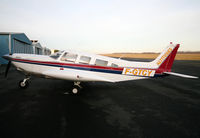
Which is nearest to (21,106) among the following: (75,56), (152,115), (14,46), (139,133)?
(75,56)

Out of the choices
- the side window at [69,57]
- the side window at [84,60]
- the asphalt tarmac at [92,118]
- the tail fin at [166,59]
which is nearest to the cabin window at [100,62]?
the side window at [84,60]

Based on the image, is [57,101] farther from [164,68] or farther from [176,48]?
[176,48]

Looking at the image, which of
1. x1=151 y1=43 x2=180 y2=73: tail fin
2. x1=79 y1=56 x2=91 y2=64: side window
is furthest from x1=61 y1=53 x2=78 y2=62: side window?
x1=151 y1=43 x2=180 y2=73: tail fin

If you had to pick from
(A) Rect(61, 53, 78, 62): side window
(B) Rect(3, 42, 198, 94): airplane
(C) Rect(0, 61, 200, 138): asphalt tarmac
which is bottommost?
(C) Rect(0, 61, 200, 138): asphalt tarmac

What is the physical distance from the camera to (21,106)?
13.1 ft

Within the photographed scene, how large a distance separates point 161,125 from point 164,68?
420cm

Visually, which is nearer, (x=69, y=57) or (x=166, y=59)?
(x=69, y=57)

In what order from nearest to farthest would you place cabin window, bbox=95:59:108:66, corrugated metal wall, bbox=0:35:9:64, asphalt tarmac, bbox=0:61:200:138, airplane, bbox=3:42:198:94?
asphalt tarmac, bbox=0:61:200:138
airplane, bbox=3:42:198:94
cabin window, bbox=95:59:108:66
corrugated metal wall, bbox=0:35:9:64

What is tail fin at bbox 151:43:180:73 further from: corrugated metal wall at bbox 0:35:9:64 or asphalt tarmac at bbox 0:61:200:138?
corrugated metal wall at bbox 0:35:9:64

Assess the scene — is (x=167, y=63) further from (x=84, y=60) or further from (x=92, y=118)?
(x=92, y=118)

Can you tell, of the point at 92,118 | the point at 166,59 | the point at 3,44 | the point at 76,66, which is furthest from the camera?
the point at 3,44

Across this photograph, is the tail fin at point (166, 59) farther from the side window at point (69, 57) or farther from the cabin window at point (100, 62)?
the side window at point (69, 57)

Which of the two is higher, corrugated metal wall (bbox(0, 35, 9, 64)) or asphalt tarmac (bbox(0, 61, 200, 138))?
corrugated metal wall (bbox(0, 35, 9, 64))

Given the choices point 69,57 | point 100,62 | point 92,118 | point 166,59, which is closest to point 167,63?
point 166,59
